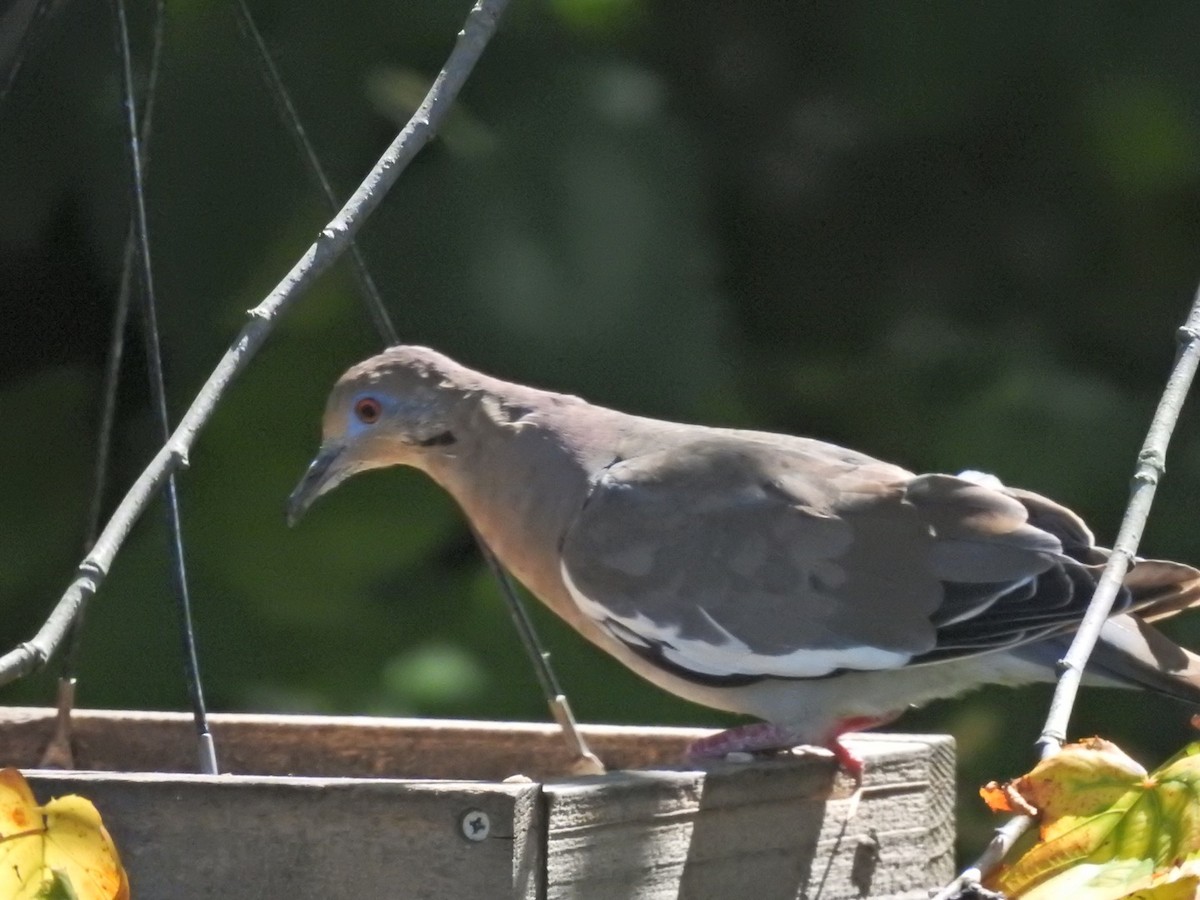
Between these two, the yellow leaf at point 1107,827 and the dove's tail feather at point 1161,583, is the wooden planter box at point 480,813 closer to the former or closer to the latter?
the dove's tail feather at point 1161,583

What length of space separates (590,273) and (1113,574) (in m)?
1.58

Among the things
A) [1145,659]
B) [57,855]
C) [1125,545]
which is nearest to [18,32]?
[57,855]

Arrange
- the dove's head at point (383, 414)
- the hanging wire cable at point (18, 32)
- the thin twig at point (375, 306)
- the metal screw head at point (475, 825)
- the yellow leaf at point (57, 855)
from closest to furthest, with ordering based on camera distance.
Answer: the yellow leaf at point (57, 855) < the metal screw head at point (475, 825) < the hanging wire cable at point (18, 32) < the thin twig at point (375, 306) < the dove's head at point (383, 414)

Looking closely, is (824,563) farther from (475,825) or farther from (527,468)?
(475,825)

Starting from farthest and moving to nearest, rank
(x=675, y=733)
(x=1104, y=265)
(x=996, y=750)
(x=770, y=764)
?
(x=1104, y=265)
(x=996, y=750)
(x=675, y=733)
(x=770, y=764)

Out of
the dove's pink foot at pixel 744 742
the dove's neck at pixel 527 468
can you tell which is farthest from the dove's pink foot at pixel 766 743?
the dove's neck at pixel 527 468

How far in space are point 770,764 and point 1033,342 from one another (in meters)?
1.34

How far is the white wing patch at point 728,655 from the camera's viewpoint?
1.73 m

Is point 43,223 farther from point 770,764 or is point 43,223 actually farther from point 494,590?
point 770,764

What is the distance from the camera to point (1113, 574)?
918 millimetres

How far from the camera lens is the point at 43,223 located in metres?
2.39

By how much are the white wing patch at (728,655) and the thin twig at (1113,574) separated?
0.77 m

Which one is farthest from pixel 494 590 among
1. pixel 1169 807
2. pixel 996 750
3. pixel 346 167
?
pixel 1169 807

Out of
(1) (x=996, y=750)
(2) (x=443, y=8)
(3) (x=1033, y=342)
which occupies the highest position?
(2) (x=443, y=8)
